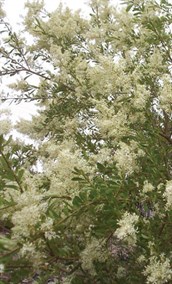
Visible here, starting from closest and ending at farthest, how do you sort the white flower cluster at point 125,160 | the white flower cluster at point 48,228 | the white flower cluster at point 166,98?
the white flower cluster at point 48,228, the white flower cluster at point 125,160, the white flower cluster at point 166,98

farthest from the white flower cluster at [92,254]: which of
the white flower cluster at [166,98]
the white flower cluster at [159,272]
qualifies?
the white flower cluster at [166,98]

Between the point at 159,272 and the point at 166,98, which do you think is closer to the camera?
the point at 159,272

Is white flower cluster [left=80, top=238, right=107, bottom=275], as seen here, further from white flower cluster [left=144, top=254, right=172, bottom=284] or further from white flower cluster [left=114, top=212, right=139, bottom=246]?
white flower cluster [left=144, top=254, right=172, bottom=284]

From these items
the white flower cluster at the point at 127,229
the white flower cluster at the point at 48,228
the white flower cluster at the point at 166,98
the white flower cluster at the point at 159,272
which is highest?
the white flower cluster at the point at 166,98

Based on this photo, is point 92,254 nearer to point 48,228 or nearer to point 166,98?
point 48,228

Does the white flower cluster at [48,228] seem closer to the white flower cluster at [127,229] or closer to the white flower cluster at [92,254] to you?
the white flower cluster at [127,229]

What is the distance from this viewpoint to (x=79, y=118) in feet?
16.5

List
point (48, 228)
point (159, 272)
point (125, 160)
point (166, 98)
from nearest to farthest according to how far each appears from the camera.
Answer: point (48, 228)
point (159, 272)
point (125, 160)
point (166, 98)

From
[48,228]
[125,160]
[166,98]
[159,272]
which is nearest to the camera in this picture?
[48,228]

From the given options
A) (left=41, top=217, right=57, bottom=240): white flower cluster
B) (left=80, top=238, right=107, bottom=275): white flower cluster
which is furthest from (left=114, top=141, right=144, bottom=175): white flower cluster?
(left=41, top=217, right=57, bottom=240): white flower cluster

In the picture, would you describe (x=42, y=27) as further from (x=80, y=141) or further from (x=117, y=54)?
(x=80, y=141)

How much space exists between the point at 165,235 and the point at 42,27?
11.1ft

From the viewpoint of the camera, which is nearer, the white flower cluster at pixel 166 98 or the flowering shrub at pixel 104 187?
the flowering shrub at pixel 104 187

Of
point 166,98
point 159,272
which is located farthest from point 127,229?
point 166,98
